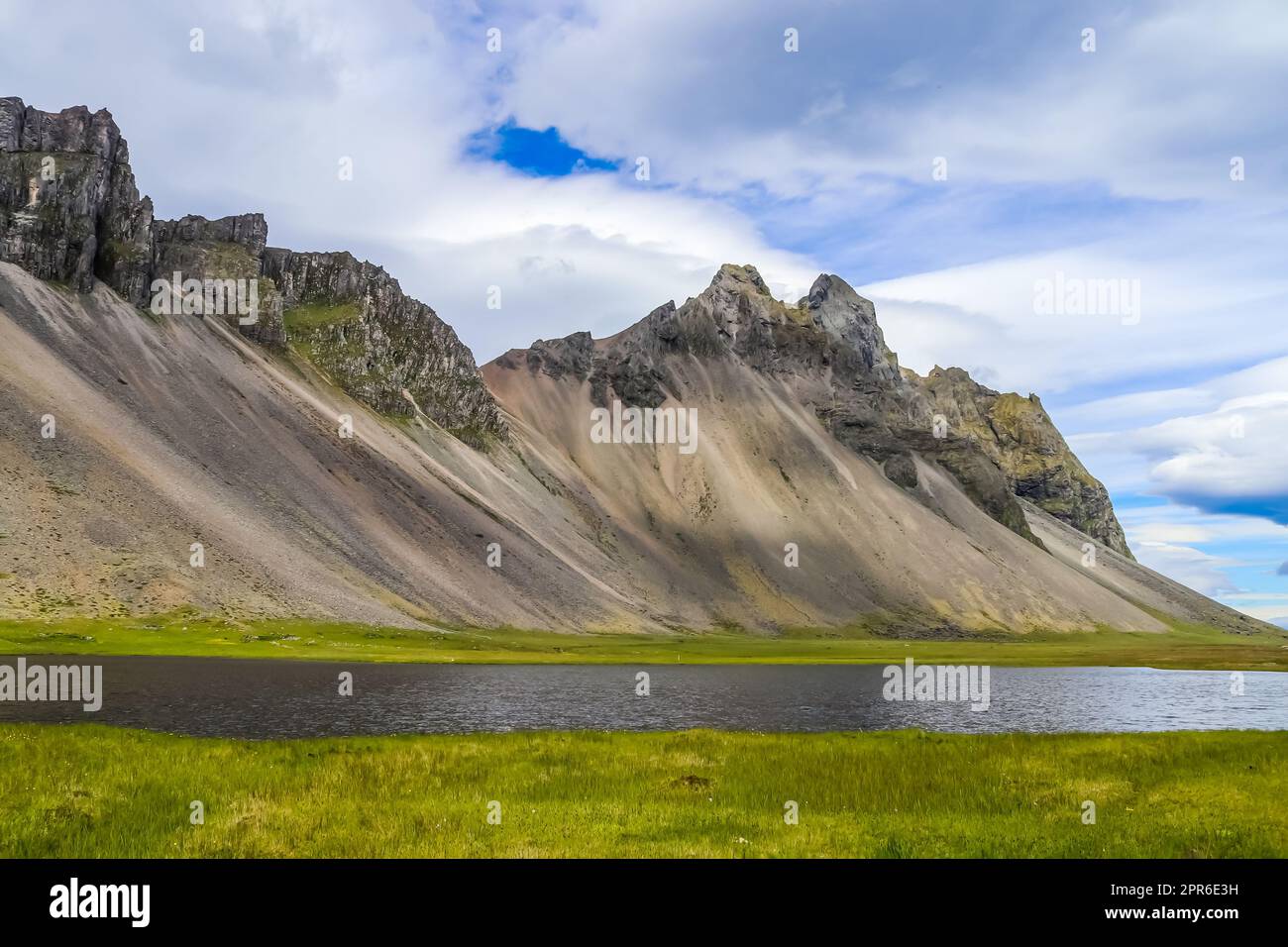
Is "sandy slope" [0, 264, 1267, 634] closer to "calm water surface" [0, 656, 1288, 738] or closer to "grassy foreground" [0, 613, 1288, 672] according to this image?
"grassy foreground" [0, 613, 1288, 672]

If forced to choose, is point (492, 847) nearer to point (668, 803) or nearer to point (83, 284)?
point (668, 803)

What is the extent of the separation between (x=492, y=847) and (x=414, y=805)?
539cm

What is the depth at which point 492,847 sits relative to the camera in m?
19.6

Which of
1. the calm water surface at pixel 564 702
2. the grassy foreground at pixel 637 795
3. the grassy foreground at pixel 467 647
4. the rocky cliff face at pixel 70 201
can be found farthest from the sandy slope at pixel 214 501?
the grassy foreground at pixel 637 795

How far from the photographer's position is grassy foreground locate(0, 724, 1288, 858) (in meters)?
20.4

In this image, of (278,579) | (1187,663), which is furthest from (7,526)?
(1187,663)

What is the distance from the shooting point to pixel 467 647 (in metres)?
123

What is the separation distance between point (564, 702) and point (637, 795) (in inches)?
1487

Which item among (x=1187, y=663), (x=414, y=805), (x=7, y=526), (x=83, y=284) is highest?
(x=83, y=284)

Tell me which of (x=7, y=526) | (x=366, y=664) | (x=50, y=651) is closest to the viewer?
(x=50, y=651)
